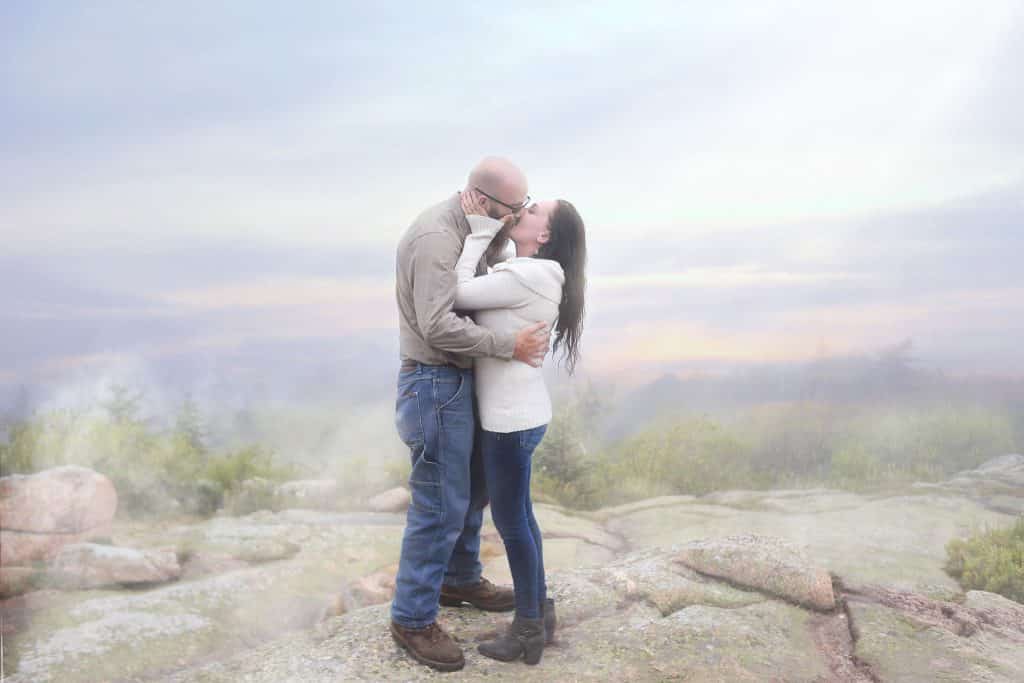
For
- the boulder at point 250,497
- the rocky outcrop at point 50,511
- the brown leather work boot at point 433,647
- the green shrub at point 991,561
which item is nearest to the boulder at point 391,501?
the boulder at point 250,497

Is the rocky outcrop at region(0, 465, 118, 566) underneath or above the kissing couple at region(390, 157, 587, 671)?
underneath

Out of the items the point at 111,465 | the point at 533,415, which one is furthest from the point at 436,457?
the point at 111,465

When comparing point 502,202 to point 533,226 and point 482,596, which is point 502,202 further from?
point 482,596

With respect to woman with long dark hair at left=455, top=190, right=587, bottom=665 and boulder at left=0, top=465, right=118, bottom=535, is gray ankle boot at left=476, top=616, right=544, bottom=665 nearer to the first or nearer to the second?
woman with long dark hair at left=455, top=190, right=587, bottom=665

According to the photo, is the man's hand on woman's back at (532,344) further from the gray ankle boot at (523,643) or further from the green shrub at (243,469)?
the green shrub at (243,469)

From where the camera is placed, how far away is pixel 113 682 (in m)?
4.96

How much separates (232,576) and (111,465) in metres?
2.02

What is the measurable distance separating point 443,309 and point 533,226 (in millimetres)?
519

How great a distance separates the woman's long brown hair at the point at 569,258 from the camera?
3740mm

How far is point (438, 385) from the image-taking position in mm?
3734

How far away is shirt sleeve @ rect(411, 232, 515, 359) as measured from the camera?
3.51 m

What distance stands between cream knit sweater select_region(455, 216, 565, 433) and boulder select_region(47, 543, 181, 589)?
365cm

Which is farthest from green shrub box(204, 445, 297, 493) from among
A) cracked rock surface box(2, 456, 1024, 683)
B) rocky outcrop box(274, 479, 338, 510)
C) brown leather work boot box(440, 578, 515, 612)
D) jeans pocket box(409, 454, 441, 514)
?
jeans pocket box(409, 454, 441, 514)

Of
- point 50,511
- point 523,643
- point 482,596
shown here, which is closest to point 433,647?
point 523,643
